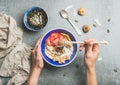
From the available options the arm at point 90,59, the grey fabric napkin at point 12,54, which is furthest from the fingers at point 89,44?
the grey fabric napkin at point 12,54

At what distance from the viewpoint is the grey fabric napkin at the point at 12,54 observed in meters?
1.48

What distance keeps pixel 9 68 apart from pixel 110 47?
0.49 m

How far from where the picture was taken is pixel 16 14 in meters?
1.53

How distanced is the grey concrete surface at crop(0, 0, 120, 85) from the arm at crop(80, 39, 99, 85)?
0.06 m

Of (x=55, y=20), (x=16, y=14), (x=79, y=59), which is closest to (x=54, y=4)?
(x=55, y=20)

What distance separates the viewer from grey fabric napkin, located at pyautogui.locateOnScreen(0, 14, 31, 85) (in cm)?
148

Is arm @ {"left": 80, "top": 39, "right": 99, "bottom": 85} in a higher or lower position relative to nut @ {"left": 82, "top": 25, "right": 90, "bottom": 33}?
lower

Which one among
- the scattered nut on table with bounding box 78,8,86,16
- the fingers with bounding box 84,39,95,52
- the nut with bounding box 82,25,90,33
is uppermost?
the scattered nut on table with bounding box 78,8,86,16

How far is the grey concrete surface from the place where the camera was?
1.53 metres

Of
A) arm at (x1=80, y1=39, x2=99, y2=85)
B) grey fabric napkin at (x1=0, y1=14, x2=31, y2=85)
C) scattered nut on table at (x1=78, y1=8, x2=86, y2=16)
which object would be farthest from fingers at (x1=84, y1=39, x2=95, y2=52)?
grey fabric napkin at (x1=0, y1=14, x2=31, y2=85)

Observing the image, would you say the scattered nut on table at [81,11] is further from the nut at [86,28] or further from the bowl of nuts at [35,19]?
the bowl of nuts at [35,19]

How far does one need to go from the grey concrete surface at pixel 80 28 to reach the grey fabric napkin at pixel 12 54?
5 centimetres

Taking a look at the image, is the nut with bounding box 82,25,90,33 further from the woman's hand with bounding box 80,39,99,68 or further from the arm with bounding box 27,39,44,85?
the arm with bounding box 27,39,44,85

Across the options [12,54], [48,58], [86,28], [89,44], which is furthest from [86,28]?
[12,54]
